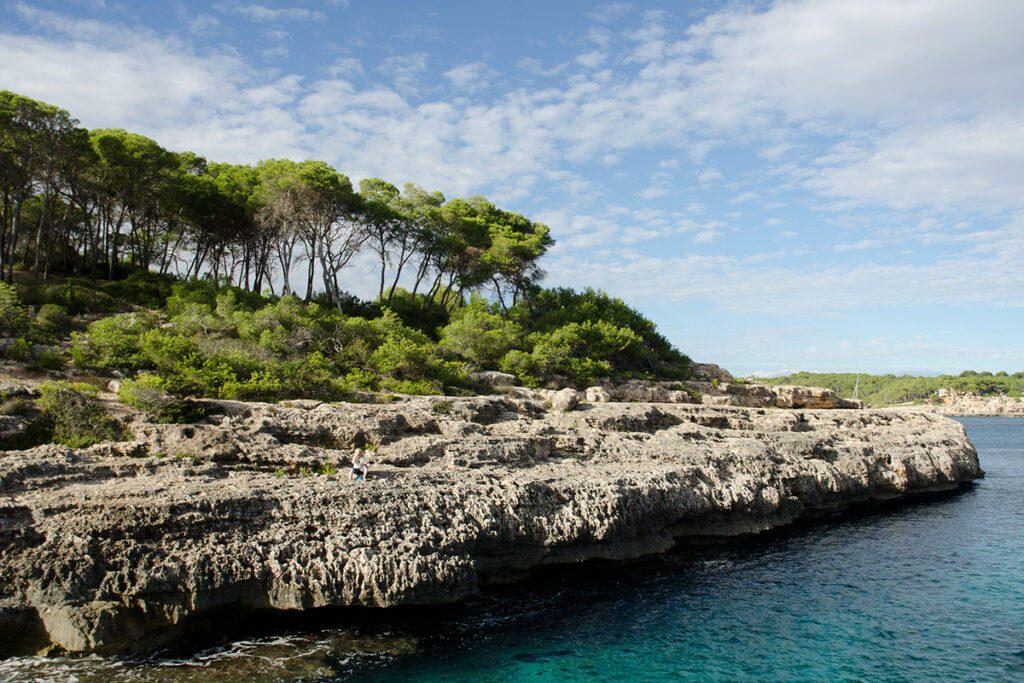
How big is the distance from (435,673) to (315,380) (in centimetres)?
1330

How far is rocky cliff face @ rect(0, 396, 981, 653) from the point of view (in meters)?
11.2

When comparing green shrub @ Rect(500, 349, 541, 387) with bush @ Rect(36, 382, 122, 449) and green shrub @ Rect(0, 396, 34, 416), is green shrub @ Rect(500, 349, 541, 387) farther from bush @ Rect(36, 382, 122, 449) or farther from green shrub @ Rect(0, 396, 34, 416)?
green shrub @ Rect(0, 396, 34, 416)

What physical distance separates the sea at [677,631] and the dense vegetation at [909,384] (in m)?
127

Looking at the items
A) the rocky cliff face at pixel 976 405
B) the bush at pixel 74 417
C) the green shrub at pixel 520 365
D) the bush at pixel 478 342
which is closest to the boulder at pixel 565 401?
the green shrub at pixel 520 365

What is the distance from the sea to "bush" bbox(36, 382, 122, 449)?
601 cm

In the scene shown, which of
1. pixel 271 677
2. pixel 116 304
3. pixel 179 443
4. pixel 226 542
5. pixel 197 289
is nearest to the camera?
pixel 271 677

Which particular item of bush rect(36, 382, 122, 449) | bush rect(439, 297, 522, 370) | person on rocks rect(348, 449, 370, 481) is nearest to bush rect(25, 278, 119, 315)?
bush rect(36, 382, 122, 449)

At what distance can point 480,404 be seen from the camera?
21.2 metres

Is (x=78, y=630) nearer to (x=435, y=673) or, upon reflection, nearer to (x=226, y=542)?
(x=226, y=542)

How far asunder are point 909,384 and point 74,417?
17705 centimetres

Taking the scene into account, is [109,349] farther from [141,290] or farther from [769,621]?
[769,621]

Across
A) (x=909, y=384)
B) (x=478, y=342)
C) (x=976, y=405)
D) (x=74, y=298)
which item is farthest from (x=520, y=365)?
(x=909, y=384)

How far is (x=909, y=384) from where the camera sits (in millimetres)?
151625

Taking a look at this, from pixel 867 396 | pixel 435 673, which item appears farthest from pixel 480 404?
pixel 867 396
